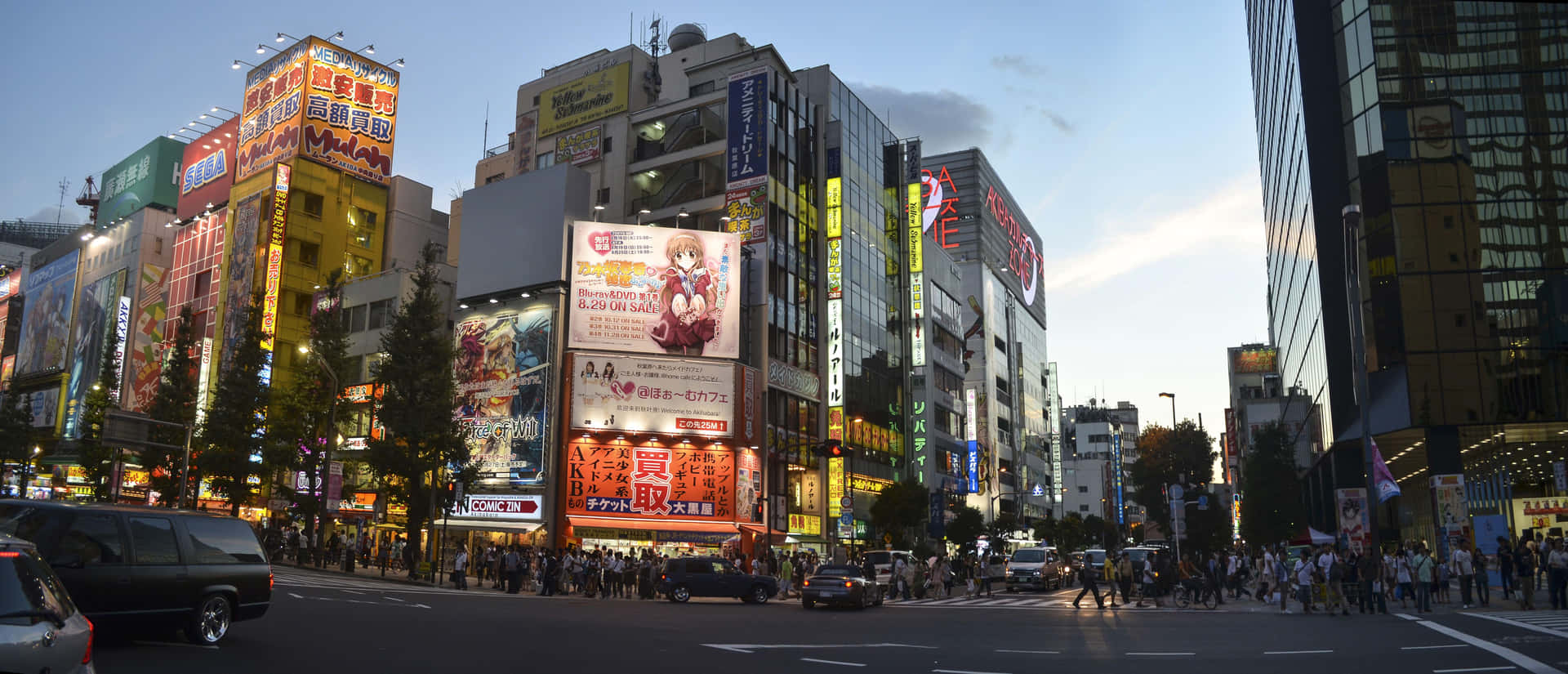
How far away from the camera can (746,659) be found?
571 inches

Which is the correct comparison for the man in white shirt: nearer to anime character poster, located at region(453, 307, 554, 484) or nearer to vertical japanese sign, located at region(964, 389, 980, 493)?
anime character poster, located at region(453, 307, 554, 484)

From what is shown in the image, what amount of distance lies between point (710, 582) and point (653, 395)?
1919cm

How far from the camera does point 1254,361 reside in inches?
4983

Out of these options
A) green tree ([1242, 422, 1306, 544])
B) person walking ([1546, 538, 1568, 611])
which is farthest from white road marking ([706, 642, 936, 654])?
green tree ([1242, 422, 1306, 544])

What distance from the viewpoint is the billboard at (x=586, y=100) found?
6819 cm

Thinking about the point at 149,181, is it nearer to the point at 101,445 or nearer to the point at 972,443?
the point at 101,445

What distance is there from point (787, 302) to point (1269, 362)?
85.1 metres

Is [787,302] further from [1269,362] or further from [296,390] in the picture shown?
[1269,362]

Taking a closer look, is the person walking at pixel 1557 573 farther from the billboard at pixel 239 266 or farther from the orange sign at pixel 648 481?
the billboard at pixel 239 266

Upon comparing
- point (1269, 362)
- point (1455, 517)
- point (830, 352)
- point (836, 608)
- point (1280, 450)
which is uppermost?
point (1269, 362)

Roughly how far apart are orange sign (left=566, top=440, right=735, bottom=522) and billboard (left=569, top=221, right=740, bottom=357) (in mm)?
5079

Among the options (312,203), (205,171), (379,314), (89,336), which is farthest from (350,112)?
(89,336)

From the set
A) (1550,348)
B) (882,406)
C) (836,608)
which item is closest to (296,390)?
(836,608)

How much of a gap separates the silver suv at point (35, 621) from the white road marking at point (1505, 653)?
15.7m
